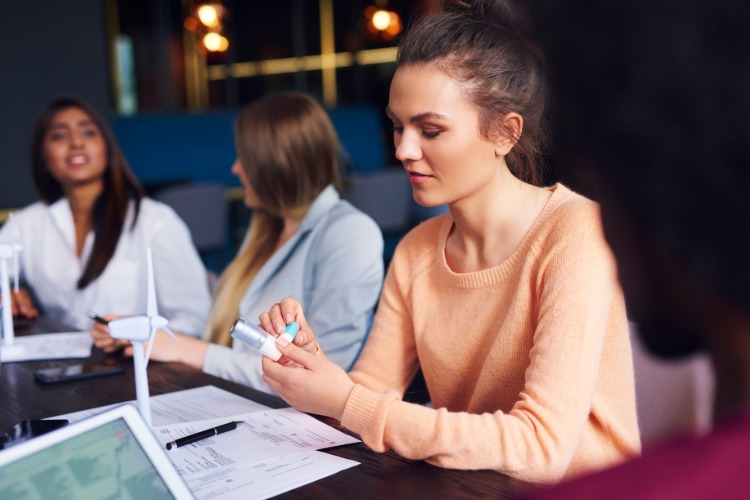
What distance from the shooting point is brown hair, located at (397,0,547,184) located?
1321 millimetres

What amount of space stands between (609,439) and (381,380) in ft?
1.50

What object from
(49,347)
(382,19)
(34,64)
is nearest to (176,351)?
(49,347)

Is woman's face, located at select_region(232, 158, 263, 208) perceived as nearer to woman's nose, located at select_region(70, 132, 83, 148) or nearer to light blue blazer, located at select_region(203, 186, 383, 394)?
light blue blazer, located at select_region(203, 186, 383, 394)

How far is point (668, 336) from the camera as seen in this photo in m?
0.47

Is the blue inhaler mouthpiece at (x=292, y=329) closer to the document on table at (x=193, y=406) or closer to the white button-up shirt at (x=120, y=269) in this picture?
the document on table at (x=193, y=406)

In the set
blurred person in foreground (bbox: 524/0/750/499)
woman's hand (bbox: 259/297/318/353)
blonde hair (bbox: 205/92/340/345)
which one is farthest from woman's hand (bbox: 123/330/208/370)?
blurred person in foreground (bbox: 524/0/750/499)

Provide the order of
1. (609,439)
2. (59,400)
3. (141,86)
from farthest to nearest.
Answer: (141,86)
(59,400)
(609,439)

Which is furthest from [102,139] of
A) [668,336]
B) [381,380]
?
[668,336]

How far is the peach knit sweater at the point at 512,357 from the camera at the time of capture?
1.09m

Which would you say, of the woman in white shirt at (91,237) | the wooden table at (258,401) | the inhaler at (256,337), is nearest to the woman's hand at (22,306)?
the woman in white shirt at (91,237)

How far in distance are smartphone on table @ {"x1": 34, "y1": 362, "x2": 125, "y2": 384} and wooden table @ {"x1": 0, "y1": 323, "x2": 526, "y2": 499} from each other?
2cm

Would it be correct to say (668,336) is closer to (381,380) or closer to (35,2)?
(381,380)

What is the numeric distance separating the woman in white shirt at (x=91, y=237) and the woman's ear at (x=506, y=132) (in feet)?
4.36

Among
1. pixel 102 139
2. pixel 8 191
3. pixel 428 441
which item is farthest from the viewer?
pixel 8 191
